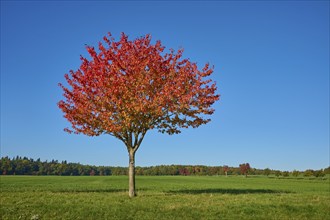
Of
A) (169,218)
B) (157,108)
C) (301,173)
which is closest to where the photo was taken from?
(169,218)

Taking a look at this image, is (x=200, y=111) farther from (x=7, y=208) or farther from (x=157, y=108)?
(x=7, y=208)

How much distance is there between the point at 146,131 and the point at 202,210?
34.6 ft

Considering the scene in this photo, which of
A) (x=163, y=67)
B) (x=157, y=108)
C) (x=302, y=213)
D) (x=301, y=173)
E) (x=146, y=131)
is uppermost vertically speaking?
(x=163, y=67)

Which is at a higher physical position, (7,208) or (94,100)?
(94,100)

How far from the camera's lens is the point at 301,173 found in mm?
155250

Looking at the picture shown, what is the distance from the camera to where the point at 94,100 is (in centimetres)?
2691

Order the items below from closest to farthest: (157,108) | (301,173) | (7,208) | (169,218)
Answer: (169,218) → (7,208) → (157,108) → (301,173)

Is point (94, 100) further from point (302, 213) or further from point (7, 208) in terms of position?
point (302, 213)

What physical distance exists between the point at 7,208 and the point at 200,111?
16470 millimetres

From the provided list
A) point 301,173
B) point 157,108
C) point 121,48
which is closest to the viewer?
point 157,108

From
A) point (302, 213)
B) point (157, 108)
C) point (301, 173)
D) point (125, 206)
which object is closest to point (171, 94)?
point (157, 108)

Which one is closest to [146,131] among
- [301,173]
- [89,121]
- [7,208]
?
[89,121]

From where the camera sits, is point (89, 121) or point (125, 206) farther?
point (89, 121)

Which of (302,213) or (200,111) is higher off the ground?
(200,111)
